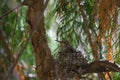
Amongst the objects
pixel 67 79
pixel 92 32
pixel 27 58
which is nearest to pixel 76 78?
pixel 67 79

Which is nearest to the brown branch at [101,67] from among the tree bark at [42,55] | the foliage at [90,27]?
the foliage at [90,27]

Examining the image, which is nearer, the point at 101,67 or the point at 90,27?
the point at 101,67

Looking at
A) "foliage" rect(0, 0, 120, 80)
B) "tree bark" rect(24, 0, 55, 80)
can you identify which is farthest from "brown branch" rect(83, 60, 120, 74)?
"tree bark" rect(24, 0, 55, 80)

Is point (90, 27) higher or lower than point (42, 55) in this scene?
higher

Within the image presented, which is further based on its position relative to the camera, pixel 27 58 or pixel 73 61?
pixel 27 58

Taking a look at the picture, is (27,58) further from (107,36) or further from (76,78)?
(107,36)

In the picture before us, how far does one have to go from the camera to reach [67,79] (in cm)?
204

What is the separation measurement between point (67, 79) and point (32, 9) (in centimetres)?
46

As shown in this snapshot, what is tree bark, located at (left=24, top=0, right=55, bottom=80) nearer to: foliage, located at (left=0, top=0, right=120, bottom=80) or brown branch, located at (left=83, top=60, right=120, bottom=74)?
foliage, located at (left=0, top=0, right=120, bottom=80)

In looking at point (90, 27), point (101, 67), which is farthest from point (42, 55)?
point (101, 67)

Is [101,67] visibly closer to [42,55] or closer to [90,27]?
[90,27]

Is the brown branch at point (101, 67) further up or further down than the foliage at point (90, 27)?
further down

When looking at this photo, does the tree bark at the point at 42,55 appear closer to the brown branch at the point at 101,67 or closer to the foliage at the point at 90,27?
the foliage at the point at 90,27

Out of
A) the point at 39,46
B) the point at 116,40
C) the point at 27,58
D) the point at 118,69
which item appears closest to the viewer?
the point at 118,69
